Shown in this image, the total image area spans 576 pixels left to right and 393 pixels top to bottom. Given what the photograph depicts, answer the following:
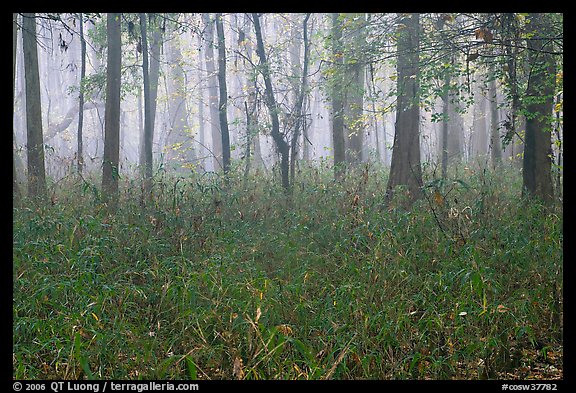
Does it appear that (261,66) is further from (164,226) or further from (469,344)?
(469,344)

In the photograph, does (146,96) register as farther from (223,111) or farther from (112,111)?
(112,111)

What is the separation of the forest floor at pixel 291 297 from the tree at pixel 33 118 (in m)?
2.15

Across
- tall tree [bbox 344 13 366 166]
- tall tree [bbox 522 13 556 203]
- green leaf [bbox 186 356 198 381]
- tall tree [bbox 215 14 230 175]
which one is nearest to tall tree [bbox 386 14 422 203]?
tall tree [bbox 344 13 366 166]

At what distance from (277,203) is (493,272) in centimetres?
472

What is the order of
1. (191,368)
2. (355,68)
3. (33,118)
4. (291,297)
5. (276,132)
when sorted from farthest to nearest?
(276,132) < (355,68) < (33,118) < (291,297) < (191,368)

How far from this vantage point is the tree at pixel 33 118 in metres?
8.89

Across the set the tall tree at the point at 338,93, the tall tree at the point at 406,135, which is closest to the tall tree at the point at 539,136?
the tall tree at the point at 406,135

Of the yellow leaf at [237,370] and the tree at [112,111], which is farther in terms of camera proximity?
the tree at [112,111]

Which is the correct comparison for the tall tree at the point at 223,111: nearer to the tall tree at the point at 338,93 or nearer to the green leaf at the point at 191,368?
the tall tree at the point at 338,93

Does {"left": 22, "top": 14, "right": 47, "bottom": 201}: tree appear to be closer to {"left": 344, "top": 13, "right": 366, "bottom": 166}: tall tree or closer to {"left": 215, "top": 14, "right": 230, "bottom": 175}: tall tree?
{"left": 215, "top": 14, "right": 230, "bottom": 175}: tall tree

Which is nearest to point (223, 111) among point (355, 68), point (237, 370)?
point (355, 68)

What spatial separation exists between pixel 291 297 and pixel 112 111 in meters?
6.30

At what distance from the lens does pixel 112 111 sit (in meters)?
9.45
